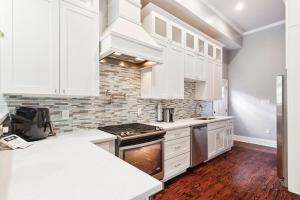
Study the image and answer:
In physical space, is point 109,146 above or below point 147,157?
above

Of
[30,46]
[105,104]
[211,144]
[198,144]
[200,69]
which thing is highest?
[200,69]

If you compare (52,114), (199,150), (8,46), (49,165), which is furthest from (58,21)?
(199,150)

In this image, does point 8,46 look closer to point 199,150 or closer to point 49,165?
point 49,165

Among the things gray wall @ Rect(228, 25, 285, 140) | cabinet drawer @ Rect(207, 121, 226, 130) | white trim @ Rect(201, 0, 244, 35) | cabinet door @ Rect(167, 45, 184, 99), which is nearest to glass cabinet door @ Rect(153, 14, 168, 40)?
cabinet door @ Rect(167, 45, 184, 99)

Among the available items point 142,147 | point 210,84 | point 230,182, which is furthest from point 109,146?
point 210,84

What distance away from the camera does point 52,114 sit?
1.92 m

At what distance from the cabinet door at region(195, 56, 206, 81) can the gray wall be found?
2125 millimetres

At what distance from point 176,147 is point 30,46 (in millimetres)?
2240

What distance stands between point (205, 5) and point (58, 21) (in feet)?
9.75

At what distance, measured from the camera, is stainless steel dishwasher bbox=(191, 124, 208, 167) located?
285 cm

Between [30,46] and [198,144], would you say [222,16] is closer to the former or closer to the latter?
[198,144]

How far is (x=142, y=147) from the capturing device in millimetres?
2037

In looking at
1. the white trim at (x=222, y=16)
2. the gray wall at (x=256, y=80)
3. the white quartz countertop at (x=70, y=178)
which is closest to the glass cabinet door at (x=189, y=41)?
the white trim at (x=222, y=16)

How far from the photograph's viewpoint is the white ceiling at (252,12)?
3.38m
